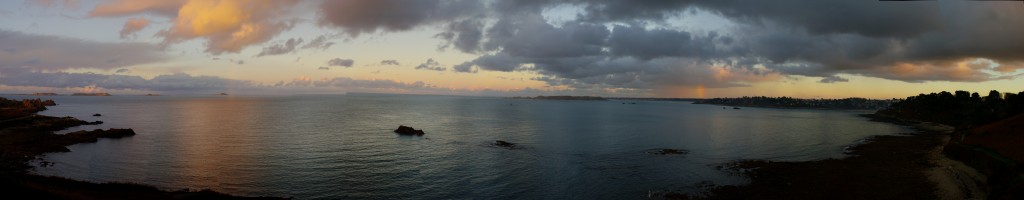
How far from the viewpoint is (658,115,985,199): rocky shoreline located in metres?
37.4


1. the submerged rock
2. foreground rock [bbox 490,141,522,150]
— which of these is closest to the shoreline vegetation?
the submerged rock

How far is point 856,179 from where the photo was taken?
1721 inches

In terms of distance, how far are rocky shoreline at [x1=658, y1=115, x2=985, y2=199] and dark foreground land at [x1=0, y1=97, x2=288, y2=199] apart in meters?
39.7

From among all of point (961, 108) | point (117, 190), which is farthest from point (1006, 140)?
point (961, 108)

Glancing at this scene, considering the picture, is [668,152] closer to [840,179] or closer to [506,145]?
[506,145]

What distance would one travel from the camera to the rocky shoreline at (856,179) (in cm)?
3738

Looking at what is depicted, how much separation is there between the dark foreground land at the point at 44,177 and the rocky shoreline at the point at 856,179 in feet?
130

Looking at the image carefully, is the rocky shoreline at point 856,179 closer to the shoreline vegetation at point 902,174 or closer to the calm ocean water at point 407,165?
the shoreline vegetation at point 902,174

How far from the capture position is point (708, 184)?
1698 inches

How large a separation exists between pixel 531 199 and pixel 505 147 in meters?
34.2

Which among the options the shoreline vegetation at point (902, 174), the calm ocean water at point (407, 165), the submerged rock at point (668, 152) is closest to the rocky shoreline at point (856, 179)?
the shoreline vegetation at point (902, 174)

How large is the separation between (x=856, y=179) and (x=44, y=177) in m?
71.4

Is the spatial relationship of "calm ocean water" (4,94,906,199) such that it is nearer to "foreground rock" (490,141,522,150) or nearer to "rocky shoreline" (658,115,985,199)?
"foreground rock" (490,141,522,150)

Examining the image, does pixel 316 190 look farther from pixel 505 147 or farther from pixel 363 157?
pixel 505 147
